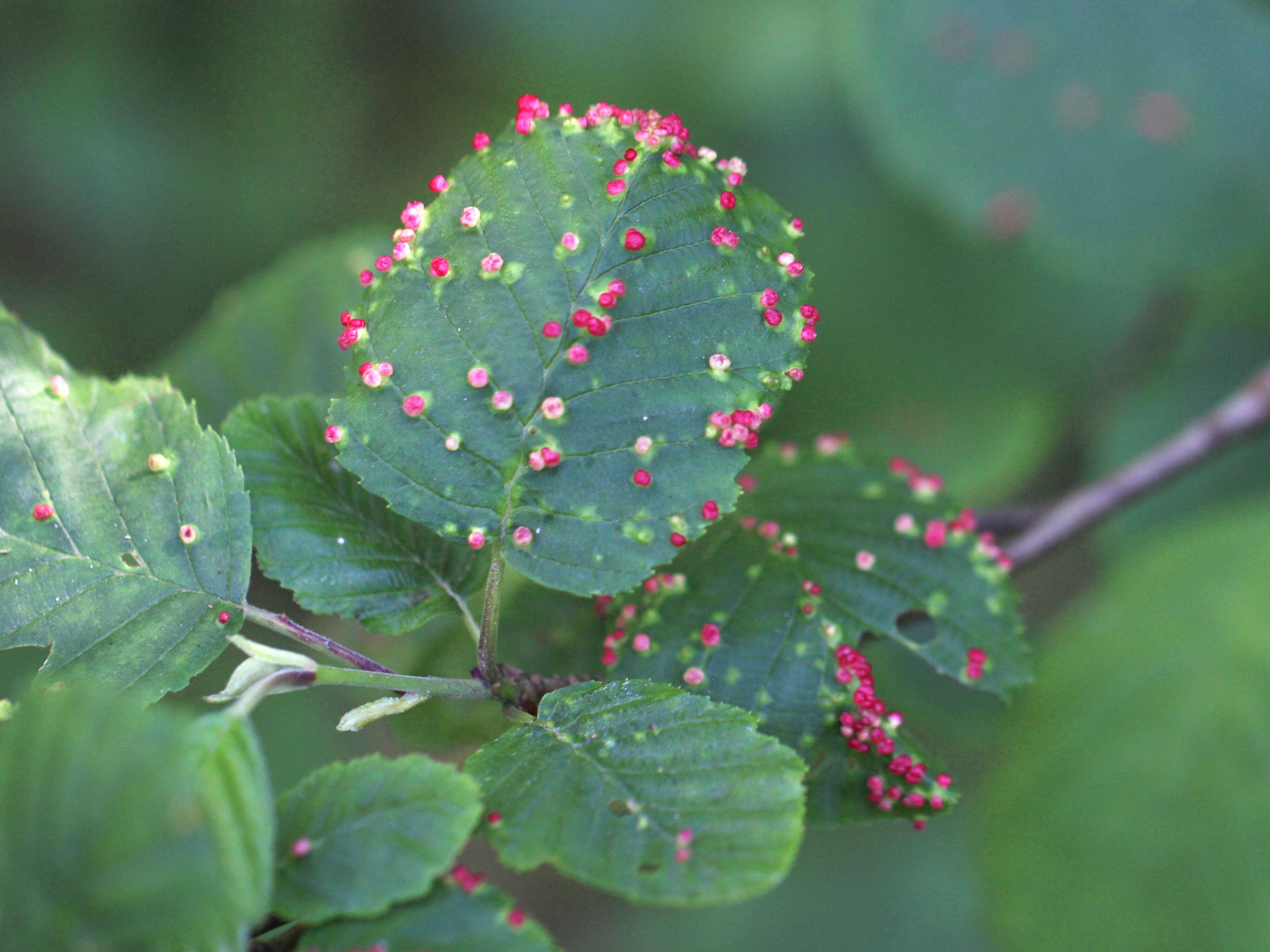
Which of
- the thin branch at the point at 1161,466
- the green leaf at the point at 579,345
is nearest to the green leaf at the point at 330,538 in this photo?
the green leaf at the point at 579,345

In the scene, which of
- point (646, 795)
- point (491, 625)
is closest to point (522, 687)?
point (491, 625)

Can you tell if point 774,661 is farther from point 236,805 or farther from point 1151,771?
point 1151,771

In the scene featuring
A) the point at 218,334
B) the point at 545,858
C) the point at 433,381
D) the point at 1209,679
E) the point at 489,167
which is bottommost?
the point at 1209,679

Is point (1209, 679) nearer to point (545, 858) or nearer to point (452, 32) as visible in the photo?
point (545, 858)

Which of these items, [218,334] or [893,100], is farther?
[893,100]

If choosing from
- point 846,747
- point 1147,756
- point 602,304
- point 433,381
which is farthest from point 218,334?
point 1147,756

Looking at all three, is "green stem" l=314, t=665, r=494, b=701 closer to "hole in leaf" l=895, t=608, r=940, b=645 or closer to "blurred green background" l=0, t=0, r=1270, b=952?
"blurred green background" l=0, t=0, r=1270, b=952

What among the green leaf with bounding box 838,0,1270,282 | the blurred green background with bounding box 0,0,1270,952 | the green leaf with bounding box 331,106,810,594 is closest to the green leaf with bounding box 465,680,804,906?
the green leaf with bounding box 331,106,810,594
